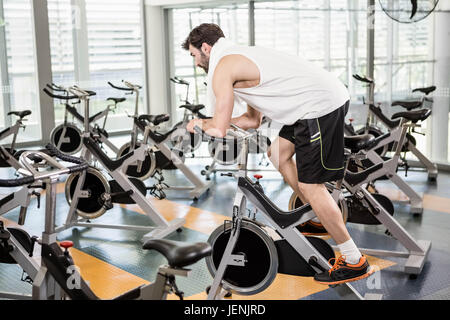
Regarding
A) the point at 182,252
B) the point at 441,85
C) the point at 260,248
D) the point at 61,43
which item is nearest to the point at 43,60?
the point at 61,43

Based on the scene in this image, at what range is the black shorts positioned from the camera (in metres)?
2.86

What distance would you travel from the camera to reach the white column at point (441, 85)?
21.7 ft

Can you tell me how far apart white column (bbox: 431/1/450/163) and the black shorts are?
428 centimetres

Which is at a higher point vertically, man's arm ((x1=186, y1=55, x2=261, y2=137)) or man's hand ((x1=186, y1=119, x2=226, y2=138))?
man's arm ((x1=186, y1=55, x2=261, y2=137))

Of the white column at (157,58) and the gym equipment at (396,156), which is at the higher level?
the white column at (157,58)

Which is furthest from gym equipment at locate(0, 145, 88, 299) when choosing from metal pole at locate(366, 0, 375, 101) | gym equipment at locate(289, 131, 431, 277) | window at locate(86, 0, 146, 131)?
window at locate(86, 0, 146, 131)

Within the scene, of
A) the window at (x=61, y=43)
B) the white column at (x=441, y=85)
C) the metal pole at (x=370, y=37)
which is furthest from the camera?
the window at (x=61, y=43)

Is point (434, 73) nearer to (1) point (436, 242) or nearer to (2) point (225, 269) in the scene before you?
(1) point (436, 242)

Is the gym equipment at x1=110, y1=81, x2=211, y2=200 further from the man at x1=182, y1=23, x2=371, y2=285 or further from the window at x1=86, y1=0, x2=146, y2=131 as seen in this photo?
the window at x1=86, y1=0, x2=146, y2=131

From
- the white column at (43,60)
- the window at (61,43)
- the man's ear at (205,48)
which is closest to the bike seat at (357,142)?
the man's ear at (205,48)

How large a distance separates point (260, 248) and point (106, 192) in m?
1.77

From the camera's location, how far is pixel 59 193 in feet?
19.6

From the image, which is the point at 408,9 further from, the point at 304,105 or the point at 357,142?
the point at 304,105

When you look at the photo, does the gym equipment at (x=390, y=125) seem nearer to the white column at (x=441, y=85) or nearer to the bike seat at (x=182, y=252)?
the white column at (x=441, y=85)
